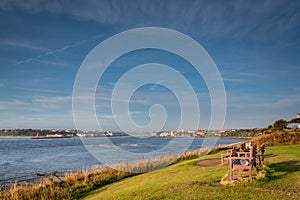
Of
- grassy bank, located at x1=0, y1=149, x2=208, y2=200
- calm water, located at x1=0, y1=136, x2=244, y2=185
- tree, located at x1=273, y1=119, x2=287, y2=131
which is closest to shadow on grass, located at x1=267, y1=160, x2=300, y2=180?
grassy bank, located at x1=0, y1=149, x2=208, y2=200

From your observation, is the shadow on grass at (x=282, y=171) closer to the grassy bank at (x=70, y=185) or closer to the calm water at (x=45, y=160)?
the grassy bank at (x=70, y=185)

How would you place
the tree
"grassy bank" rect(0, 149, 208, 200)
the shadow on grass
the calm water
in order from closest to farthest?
the shadow on grass
"grassy bank" rect(0, 149, 208, 200)
the calm water
the tree

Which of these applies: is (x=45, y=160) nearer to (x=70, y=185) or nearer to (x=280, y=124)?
(x=70, y=185)

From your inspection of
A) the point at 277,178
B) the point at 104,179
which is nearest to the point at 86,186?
the point at 104,179

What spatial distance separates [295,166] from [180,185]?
5.14 metres

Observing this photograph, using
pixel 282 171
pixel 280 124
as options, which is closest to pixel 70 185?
pixel 282 171

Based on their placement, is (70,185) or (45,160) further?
(45,160)

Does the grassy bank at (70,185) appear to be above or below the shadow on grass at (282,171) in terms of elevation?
below

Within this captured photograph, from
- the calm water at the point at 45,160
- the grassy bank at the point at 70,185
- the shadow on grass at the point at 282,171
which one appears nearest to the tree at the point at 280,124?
the calm water at the point at 45,160

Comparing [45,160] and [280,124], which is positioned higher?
[280,124]

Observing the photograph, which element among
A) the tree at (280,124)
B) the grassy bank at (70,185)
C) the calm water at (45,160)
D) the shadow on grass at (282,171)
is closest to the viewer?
the shadow on grass at (282,171)

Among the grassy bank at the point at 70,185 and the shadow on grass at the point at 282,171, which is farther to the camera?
the grassy bank at the point at 70,185

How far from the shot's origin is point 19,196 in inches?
500

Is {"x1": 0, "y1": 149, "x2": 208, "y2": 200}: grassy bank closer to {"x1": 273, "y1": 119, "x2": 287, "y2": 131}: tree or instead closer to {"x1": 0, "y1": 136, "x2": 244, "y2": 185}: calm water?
{"x1": 0, "y1": 136, "x2": 244, "y2": 185}: calm water
